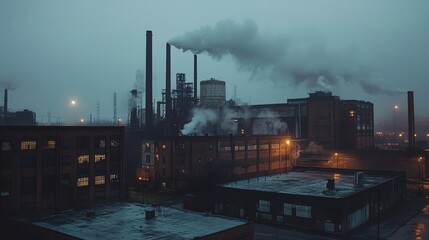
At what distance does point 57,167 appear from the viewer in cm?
3306

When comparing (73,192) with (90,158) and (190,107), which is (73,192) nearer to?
(90,158)

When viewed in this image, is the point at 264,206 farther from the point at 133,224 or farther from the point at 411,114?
the point at 411,114

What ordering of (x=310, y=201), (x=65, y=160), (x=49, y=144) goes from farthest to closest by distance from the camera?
(x=65, y=160) → (x=310, y=201) → (x=49, y=144)

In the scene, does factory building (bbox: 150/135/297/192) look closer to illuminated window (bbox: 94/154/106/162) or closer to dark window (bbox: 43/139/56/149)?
illuminated window (bbox: 94/154/106/162)

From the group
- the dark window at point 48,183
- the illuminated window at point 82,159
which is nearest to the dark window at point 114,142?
the illuminated window at point 82,159

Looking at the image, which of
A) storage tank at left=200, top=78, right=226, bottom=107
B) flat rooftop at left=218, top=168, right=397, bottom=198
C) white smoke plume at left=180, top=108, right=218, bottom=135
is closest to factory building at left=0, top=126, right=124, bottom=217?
flat rooftop at left=218, top=168, right=397, bottom=198

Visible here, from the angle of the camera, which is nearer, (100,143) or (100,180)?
(100,180)

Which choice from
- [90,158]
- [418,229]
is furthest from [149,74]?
[418,229]

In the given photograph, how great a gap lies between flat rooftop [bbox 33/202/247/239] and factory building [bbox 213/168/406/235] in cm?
1010

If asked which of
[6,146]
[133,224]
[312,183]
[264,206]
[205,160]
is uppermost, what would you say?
[6,146]

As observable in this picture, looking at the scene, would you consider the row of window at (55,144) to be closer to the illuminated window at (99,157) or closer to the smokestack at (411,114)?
the illuminated window at (99,157)

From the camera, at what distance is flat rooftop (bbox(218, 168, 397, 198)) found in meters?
36.9

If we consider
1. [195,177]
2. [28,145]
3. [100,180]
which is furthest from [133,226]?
[195,177]

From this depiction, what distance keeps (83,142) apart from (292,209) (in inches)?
810
